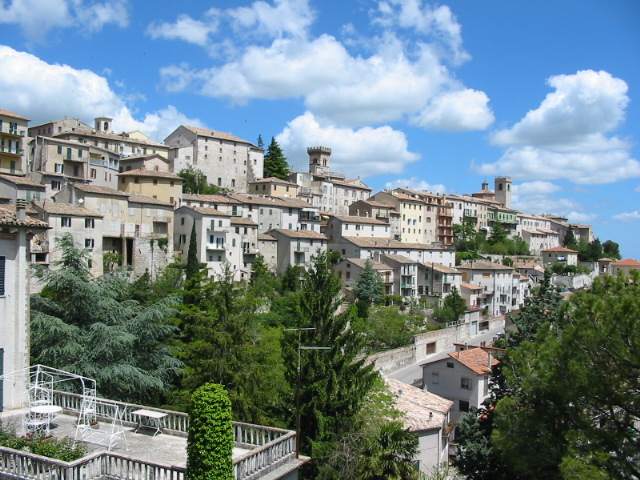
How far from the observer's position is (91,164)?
7431 centimetres

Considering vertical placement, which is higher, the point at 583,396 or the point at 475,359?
the point at 583,396

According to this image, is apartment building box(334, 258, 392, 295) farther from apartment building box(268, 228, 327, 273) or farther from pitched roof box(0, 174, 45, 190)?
pitched roof box(0, 174, 45, 190)

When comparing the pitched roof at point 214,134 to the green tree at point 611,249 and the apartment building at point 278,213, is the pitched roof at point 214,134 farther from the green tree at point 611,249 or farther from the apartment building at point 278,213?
the green tree at point 611,249

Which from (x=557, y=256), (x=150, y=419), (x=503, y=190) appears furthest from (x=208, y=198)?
(x=503, y=190)

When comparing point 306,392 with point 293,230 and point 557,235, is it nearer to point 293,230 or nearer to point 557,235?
point 293,230

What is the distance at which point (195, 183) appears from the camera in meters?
91.7

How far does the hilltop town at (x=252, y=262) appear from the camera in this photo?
18.3 metres

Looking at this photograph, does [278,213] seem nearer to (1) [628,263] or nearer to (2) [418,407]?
(2) [418,407]

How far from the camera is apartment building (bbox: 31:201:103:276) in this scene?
171 ft

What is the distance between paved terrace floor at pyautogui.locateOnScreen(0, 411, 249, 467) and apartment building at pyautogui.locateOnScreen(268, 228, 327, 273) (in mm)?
59209

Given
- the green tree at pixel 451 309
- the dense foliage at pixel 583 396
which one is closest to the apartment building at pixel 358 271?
the green tree at pixel 451 309

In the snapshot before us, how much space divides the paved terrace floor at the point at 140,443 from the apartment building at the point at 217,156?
82222 millimetres

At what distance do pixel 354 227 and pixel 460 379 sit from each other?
153 feet

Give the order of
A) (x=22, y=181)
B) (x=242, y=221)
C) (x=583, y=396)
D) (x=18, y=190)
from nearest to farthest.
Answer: (x=583, y=396), (x=18, y=190), (x=22, y=181), (x=242, y=221)
